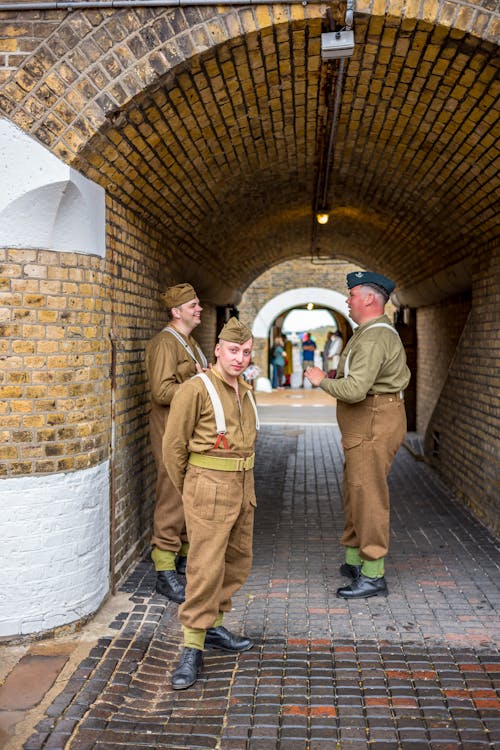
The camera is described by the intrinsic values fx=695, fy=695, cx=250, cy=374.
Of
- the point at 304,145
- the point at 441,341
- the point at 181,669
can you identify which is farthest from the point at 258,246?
the point at 181,669

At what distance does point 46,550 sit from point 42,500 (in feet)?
0.98

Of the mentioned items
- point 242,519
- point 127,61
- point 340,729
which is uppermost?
point 127,61

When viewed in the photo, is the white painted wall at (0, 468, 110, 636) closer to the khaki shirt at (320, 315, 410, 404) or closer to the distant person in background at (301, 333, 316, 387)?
the khaki shirt at (320, 315, 410, 404)

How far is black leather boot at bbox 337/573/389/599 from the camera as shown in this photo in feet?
15.7

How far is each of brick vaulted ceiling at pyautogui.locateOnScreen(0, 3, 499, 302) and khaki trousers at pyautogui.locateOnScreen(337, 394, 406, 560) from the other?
220 cm

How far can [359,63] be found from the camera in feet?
15.6

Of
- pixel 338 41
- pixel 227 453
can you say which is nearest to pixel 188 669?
pixel 227 453

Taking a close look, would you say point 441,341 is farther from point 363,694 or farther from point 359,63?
point 363,694

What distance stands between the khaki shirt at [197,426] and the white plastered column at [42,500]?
839mm

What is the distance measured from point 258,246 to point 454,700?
8.77m

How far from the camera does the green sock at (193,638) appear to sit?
146 inches

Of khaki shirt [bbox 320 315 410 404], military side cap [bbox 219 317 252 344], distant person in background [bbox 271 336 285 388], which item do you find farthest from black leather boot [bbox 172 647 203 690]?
distant person in background [bbox 271 336 285 388]

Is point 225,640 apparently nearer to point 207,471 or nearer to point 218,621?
point 218,621

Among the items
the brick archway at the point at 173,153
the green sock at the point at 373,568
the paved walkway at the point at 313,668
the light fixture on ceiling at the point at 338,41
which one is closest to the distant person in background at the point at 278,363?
the brick archway at the point at 173,153
